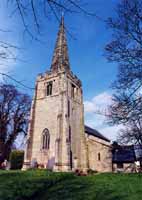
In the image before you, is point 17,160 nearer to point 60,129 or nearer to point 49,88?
point 60,129

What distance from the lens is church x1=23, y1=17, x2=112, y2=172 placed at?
83.3 ft

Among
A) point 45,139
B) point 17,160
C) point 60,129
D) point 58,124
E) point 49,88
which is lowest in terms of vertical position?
point 17,160

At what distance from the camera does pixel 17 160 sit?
2805 centimetres

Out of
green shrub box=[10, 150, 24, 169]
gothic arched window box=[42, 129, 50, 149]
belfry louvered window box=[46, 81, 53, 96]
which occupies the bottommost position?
green shrub box=[10, 150, 24, 169]

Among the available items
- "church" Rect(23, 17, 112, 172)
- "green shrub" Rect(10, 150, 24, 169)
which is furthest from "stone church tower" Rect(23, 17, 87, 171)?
"green shrub" Rect(10, 150, 24, 169)

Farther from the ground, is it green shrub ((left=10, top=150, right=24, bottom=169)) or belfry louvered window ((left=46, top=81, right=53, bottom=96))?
belfry louvered window ((left=46, top=81, right=53, bottom=96))

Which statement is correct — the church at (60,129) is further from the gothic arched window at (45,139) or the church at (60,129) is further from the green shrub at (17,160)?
the green shrub at (17,160)

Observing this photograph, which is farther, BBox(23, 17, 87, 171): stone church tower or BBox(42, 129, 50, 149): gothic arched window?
BBox(42, 129, 50, 149): gothic arched window

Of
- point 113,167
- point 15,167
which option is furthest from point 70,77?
point 113,167

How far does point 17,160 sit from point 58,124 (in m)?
7.99

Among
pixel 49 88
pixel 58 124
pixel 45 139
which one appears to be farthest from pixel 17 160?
pixel 49 88

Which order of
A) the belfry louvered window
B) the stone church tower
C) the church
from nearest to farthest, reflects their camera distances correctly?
the stone church tower < the church < the belfry louvered window

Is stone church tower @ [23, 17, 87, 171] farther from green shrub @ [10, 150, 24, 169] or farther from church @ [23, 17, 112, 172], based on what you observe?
green shrub @ [10, 150, 24, 169]

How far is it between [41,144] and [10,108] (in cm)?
930
